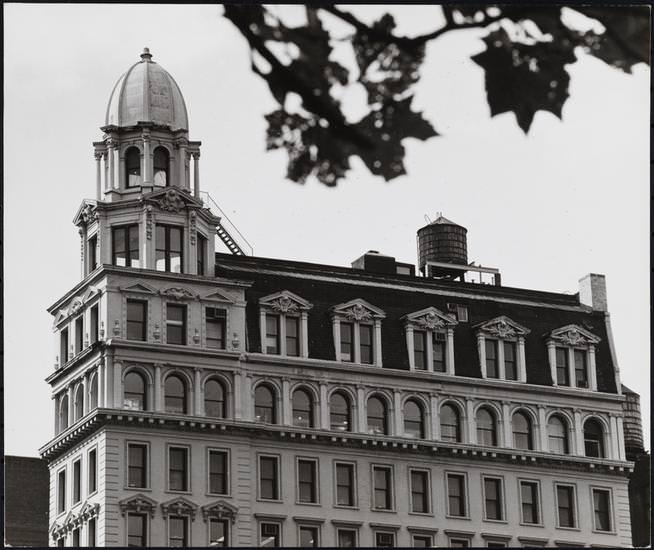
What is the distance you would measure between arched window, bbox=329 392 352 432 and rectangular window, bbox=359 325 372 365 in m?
2.23

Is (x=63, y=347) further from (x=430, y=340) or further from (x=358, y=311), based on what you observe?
(x=430, y=340)

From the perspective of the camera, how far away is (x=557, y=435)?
98875 millimetres

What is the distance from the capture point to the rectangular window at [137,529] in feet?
280

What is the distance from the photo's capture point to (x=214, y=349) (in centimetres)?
9112

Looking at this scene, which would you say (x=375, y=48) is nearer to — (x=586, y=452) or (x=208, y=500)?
(x=208, y=500)

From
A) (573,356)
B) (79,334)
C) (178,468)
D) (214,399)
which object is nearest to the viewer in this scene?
(178,468)

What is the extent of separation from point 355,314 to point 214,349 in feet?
25.9

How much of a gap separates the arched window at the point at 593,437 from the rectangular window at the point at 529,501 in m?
3.87

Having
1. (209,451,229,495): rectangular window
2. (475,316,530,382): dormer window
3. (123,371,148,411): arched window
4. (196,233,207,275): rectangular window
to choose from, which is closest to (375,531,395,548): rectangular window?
(209,451,229,495): rectangular window

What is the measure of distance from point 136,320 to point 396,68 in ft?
239

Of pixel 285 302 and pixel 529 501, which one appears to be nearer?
pixel 285 302

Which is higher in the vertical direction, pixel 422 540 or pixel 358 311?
pixel 358 311

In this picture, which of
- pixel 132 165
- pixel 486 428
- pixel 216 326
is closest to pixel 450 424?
pixel 486 428

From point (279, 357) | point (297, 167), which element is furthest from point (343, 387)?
point (297, 167)
